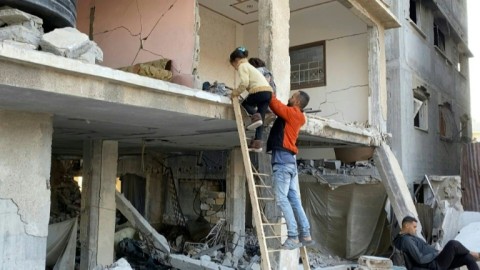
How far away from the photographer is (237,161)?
10516mm

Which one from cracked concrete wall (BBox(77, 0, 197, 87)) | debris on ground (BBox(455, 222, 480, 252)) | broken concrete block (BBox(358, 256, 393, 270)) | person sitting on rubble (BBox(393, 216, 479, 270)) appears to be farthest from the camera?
debris on ground (BBox(455, 222, 480, 252))

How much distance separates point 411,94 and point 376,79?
10.0ft

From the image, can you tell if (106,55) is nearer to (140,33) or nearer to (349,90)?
(140,33)

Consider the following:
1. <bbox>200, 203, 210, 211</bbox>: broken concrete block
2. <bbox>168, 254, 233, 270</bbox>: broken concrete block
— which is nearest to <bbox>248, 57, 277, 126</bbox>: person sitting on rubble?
<bbox>168, 254, 233, 270</bbox>: broken concrete block

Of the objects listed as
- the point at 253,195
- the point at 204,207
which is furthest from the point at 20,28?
the point at 204,207

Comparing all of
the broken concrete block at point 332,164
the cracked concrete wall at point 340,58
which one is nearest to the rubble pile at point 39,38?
the cracked concrete wall at point 340,58

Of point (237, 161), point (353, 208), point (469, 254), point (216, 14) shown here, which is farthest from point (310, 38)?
point (469, 254)

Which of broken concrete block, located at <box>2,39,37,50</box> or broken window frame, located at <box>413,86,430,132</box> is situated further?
broken window frame, located at <box>413,86,430,132</box>

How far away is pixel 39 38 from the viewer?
391 centimetres

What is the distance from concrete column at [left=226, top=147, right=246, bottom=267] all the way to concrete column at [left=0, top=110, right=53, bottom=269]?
598 centimetres

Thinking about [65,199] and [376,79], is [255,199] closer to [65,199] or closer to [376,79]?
[376,79]

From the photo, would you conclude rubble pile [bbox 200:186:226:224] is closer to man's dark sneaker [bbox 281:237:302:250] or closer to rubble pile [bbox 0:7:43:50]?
man's dark sneaker [bbox 281:237:302:250]

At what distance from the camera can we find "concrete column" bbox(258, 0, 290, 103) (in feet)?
20.5

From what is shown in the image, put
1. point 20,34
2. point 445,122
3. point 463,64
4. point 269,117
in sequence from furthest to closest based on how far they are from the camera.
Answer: point 463,64
point 445,122
point 269,117
point 20,34
